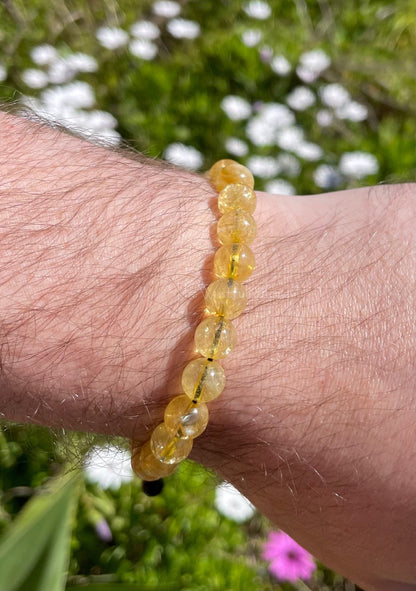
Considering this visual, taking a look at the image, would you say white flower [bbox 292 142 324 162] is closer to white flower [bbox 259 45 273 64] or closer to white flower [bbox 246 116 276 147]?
white flower [bbox 246 116 276 147]

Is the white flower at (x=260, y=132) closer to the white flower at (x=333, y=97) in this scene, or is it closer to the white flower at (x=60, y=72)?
the white flower at (x=333, y=97)

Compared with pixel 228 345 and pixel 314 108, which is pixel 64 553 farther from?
pixel 314 108

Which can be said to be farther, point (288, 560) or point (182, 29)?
point (182, 29)

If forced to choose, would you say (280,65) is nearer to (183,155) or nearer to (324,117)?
(324,117)

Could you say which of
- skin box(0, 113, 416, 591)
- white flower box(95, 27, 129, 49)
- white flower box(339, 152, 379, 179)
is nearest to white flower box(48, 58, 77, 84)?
white flower box(95, 27, 129, 49)

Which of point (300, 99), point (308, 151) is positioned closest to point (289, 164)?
point (308, 151)

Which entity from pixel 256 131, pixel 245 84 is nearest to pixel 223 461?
pixel 256 131
